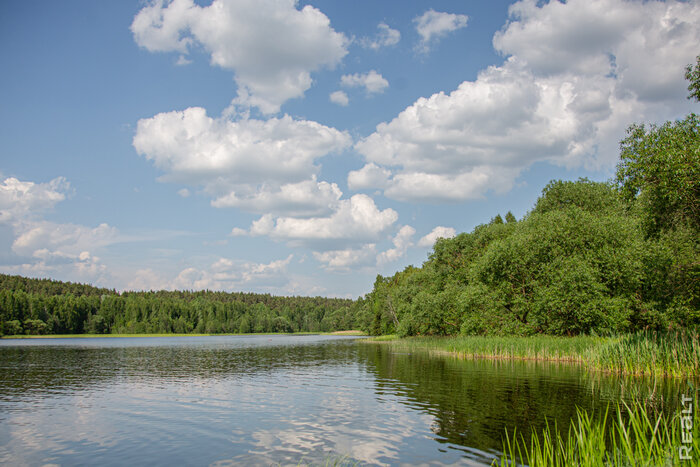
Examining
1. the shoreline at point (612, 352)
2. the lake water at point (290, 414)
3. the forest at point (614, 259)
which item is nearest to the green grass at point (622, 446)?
the lake water at point (290, 414)

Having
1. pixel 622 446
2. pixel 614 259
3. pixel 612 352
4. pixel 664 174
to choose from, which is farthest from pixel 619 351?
pixel 622 446

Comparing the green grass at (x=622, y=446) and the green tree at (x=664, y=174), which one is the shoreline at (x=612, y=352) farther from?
the green grass at (x=622, y=446)

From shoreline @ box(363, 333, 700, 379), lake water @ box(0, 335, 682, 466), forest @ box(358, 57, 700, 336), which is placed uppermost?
forest @ box(358, 57, 700, 336)

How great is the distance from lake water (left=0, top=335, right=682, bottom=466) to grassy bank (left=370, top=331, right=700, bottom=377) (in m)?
2.02

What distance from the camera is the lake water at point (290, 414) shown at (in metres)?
16.8

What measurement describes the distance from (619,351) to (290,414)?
25497mm

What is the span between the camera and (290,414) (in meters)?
23.7

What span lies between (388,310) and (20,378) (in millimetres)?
109841

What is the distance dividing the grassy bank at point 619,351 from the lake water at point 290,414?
2024 millimetres

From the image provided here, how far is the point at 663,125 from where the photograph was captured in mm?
32562

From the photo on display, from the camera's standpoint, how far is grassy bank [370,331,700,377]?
97.4ft

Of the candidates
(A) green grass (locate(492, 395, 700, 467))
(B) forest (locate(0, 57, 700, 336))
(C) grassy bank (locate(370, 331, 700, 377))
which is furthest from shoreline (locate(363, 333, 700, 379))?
(A) green grass (locate(492, 395, 700, 467))

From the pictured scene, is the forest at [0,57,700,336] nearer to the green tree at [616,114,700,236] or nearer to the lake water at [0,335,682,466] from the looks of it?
the green tree at [616,114,700,236]

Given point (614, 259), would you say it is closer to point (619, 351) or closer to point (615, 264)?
point (615, 264)
